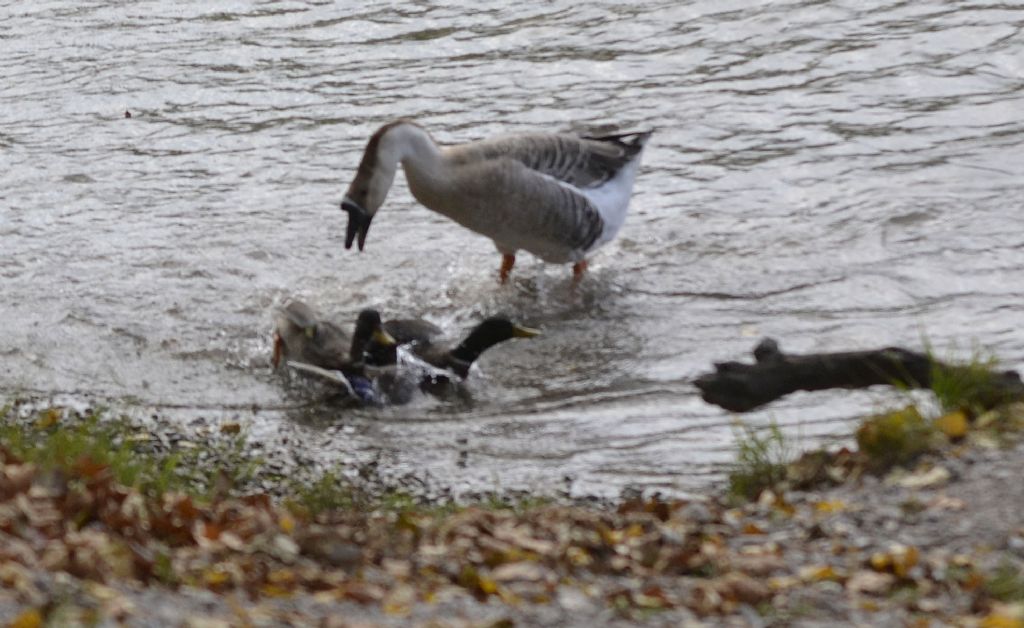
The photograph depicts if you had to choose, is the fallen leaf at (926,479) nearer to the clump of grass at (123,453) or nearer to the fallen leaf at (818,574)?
the fallen leaf at (818,574)

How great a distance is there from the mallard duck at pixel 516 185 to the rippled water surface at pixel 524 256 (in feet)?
1.56

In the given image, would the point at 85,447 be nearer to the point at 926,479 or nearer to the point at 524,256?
the point at 926,479

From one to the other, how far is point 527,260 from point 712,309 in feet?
7.33

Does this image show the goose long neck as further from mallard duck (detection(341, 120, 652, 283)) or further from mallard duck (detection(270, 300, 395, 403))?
mallard duck (detection(270, 300, 395, 403))

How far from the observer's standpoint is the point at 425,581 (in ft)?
18.6

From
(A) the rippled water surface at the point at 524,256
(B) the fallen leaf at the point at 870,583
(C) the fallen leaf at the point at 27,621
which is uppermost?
(C) the fallen leaf at the point at 27,621

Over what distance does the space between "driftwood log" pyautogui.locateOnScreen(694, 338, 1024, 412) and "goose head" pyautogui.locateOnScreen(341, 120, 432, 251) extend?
3.50 metres

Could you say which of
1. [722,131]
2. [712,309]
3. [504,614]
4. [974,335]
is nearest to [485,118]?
[722,131]

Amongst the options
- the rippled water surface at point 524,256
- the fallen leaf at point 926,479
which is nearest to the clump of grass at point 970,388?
the rippled water surface at point 524,256

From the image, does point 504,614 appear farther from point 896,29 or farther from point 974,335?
point 896,29

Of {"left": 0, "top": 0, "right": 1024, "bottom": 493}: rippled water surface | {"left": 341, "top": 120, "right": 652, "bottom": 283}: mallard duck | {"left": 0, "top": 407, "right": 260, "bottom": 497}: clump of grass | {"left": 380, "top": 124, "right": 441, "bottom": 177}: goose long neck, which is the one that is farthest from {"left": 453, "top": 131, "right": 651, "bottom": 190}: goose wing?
{"left": 0, "top": 407, "right": 260, "bottom": 497}: clump of grass

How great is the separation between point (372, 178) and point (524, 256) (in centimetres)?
252

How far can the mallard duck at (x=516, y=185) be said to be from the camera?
10.5 metres

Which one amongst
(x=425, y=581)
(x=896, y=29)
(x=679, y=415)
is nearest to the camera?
(x=425, y=581)
